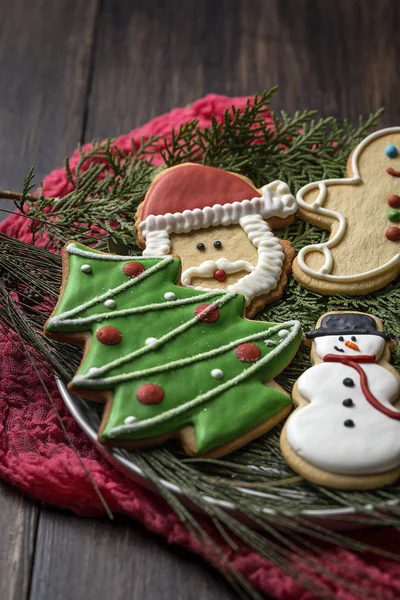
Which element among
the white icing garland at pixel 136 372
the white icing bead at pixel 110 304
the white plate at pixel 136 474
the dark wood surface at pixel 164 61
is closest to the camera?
the white plate at pixel 136 474

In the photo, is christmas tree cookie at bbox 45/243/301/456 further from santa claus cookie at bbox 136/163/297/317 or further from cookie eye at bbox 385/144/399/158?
cookie eye at bbox 385/144/399/158

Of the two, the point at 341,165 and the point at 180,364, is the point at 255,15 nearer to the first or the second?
the point at 341,165

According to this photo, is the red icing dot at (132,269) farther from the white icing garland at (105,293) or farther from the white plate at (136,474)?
the white plate at (136,474)

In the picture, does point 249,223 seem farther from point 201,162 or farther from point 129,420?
point 129,420

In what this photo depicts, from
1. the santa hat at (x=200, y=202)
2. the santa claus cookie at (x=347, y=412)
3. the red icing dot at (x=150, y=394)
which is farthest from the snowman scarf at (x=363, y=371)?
the santa hat at (x=200, y=202)

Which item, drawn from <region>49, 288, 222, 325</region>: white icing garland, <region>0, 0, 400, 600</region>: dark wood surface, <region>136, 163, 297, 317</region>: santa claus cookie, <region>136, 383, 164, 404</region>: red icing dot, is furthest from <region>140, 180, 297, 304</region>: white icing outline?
<region>0, 0, 400, 600</region>: dark wood surface

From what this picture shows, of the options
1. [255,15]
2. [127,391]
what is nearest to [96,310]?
[127,391]
